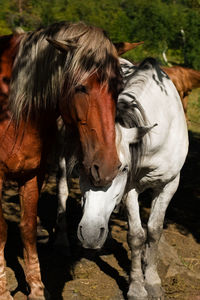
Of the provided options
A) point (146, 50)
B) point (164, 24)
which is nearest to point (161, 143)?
point (146, 50)

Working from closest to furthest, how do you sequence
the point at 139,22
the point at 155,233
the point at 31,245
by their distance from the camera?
the point at 31,245 → the point at 155,233 → the point at 139,22

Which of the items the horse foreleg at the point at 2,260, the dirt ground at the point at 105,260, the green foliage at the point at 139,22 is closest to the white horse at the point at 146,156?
the dirt ground at the point at 105,260

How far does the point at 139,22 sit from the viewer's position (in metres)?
18.4

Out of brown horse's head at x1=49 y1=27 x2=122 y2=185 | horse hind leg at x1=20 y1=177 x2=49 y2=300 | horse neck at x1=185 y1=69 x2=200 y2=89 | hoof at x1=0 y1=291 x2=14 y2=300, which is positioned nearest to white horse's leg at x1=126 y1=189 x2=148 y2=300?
horse hind leg at x1=20 y1=177 x2=49 y2=300

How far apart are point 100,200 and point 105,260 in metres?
1.89

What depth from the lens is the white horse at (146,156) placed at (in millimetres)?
2865

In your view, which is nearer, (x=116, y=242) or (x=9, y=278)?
(x=9, y=278)

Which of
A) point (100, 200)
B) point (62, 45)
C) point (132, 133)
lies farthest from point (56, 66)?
point (100, 200)

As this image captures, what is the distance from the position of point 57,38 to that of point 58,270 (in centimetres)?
244

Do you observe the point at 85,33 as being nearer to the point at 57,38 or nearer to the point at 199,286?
the point at 57,38

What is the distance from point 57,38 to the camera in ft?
8.75

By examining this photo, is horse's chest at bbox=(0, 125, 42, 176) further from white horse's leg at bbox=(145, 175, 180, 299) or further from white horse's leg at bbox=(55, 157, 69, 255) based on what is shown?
white horse's leg at bbox=(55, 157, 69, 255)

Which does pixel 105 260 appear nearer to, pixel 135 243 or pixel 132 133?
pixel 135 243

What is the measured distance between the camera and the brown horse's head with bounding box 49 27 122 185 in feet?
8.11
